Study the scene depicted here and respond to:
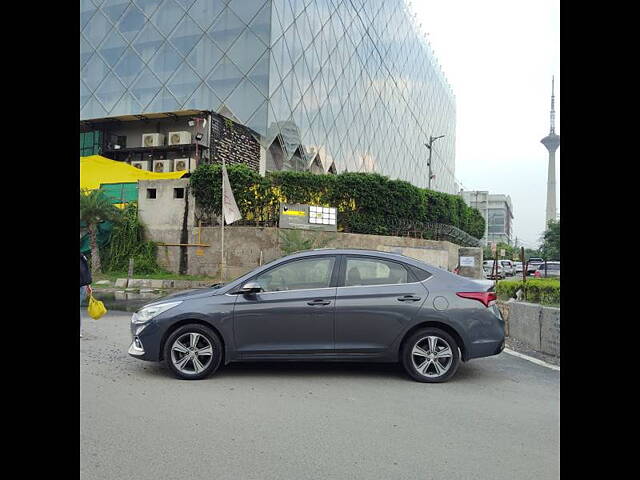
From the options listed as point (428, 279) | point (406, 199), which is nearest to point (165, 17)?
point (406, 199)

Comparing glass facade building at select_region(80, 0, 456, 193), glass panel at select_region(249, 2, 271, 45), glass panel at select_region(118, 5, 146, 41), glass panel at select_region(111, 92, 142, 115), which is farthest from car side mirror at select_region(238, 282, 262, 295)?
glass panel at select_region(118, 5, 146, 41)

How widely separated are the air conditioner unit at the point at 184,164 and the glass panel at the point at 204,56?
27.5 ft

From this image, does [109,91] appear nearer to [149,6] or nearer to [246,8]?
[149,6]

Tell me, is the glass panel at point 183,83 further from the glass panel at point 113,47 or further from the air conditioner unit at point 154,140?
the glass panel at point 113,47

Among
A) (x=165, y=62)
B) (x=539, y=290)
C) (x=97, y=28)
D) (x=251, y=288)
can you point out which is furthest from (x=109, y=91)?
(x=251, y=288)

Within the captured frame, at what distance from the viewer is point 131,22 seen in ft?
122

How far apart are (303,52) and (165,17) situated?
9.94 m

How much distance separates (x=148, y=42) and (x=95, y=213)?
2039 cm

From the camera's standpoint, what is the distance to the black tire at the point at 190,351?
6000mm

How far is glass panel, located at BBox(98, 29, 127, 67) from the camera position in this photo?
37094 mm

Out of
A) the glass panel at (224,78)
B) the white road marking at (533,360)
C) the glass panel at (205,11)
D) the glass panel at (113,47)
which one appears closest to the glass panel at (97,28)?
the glass panel at (113,47)

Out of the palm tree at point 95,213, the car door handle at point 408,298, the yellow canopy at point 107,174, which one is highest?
the yellow canopy at point 107,174
